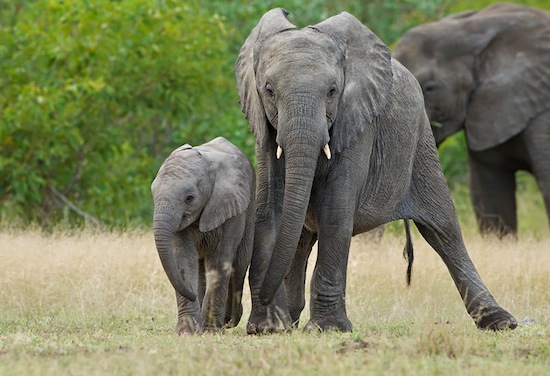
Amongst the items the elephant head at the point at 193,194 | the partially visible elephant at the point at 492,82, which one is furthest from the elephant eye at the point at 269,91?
the partially visible elephant at the point at 492,82

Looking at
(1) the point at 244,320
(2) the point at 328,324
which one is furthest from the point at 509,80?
(2) the point at 328,324

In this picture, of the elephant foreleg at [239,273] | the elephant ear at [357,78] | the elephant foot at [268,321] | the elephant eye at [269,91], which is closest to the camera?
the elephant eye at [269,91]

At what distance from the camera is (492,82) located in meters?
15.5

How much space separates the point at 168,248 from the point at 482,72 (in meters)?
8.50

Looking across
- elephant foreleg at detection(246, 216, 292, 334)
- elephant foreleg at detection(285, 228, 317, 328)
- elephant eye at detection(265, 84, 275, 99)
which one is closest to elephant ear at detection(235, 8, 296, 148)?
elephant eye at detection(265, 84, 275, 99)

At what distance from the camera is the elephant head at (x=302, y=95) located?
7562 millimetres

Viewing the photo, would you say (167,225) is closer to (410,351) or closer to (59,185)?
(410,351)

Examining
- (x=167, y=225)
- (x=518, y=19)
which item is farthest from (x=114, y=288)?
(x=518, y=19)

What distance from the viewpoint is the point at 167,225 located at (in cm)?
793

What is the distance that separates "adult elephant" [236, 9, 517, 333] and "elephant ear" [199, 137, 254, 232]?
0.15 meters

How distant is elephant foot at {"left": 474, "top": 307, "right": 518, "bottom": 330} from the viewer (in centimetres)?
894

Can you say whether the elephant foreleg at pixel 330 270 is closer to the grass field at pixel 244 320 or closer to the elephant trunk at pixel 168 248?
the grass field at pixel 244 320

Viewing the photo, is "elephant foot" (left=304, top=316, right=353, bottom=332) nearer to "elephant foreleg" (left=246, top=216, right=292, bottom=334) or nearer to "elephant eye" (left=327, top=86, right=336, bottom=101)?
"elephant foreleg" (left=246, top=216, right=292, bottom=334)

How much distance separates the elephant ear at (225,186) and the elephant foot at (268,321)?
62 cm
